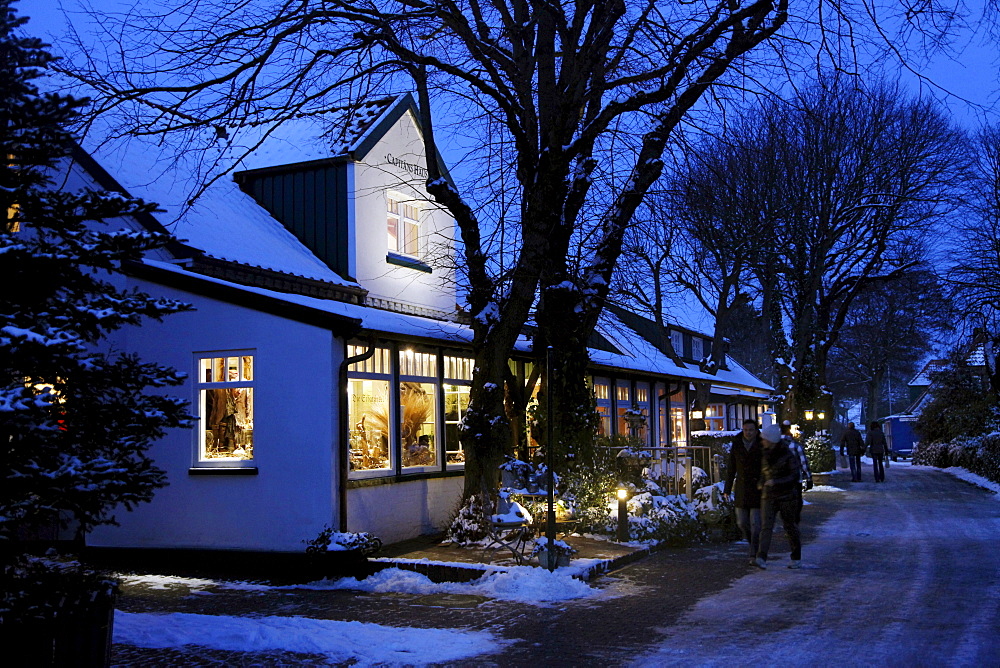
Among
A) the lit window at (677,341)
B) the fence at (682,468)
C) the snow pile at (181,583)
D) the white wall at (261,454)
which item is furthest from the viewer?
the lit window at (677,341)

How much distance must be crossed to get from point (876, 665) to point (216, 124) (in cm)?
1008

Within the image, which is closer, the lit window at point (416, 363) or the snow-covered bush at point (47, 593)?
the snow-covered bush at point (47, 593)

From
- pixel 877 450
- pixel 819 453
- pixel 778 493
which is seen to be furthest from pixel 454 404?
pixel 819 453

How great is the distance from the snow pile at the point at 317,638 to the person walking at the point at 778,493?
498cm

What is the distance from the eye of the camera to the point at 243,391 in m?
12.4

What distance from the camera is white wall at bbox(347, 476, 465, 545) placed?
40.8 ft

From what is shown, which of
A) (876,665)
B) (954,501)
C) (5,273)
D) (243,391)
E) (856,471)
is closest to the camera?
(5,273)

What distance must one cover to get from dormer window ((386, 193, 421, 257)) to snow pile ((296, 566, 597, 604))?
364 inches

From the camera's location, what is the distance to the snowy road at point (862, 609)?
279 inches

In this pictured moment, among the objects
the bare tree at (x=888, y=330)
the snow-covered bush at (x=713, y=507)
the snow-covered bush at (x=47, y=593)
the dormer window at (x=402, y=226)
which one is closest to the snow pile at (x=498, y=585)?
the snow-covered bush at (x=47, y=593)

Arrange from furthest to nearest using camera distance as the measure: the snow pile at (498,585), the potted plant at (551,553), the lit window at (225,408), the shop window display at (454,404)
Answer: the shop window display at (454,404)
the lit window at (225,408)
the potted plant at (551,553)
the snow pile at (498,585)

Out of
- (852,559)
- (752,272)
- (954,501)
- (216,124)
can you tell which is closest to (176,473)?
(216,124)

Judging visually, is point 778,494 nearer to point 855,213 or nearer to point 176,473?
point 176,473

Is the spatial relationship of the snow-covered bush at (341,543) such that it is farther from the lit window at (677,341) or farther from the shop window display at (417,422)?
the lit window at (677,341)
